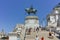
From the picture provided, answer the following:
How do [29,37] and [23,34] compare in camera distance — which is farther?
[23,34]

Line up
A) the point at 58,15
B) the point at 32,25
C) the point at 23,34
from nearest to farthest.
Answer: the point at 23,34, the point at 32,25, the point at 58,15

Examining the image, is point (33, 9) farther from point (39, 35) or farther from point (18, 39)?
point (39, 35)

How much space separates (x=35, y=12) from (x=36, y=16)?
1354mm

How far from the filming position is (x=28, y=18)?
62031mm

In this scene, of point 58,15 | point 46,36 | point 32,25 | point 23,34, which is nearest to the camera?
point 46,36

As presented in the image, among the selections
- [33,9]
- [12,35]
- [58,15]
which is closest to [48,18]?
[58,15]

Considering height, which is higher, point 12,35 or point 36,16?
point 36,16

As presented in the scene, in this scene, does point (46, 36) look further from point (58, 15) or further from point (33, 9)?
point (58, 15)

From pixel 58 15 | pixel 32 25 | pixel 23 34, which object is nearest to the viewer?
pixel 23 34

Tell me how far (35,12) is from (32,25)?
4010 mm

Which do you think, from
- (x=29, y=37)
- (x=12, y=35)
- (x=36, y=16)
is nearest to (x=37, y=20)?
(x=36, y=16)

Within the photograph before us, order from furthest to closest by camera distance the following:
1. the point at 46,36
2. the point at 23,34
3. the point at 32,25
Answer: the point at 32,25
the point at 23,34
the point at 46,36

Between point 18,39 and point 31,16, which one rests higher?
point 31,16

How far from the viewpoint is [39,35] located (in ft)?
142
